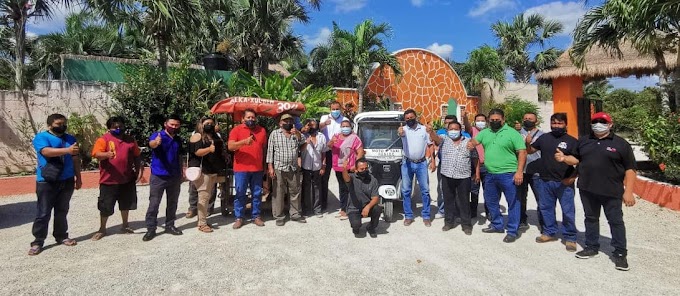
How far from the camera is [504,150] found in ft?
16.9

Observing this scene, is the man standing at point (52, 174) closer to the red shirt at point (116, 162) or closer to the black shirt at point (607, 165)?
the red shirt at point (116, 162)

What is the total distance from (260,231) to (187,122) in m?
5.63

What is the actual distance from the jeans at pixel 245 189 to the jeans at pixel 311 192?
87 cm

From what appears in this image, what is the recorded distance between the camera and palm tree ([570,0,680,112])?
739cm

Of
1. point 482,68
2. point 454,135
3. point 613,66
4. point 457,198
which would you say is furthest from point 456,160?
point 482,68

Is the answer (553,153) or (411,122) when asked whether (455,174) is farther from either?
(553,153)

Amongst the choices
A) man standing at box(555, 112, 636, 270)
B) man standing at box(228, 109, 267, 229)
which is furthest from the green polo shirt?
man standing at box(228, 109, 267, 229)

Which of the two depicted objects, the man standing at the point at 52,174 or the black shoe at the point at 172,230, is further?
the black shoe at the point at 172,230

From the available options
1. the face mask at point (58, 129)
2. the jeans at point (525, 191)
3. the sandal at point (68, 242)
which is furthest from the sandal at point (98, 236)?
the jeans at point (525, 191)

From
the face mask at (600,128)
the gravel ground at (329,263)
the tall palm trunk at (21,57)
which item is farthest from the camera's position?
the tall palm trunk at (21,57)

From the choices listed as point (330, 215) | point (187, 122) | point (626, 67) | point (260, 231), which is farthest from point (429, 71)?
point (260, 231)

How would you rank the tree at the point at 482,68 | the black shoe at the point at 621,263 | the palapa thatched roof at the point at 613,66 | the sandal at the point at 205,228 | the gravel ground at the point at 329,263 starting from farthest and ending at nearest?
the tree at the point at 482,68 < the palapa thatched roof at the point at 613,66 < the sandal at the point at 205,228 < the black shoe at the point at 621,263 < the gravel ground at the point at 329,263

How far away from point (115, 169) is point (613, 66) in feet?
54.2

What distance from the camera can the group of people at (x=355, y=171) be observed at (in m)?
4.36
